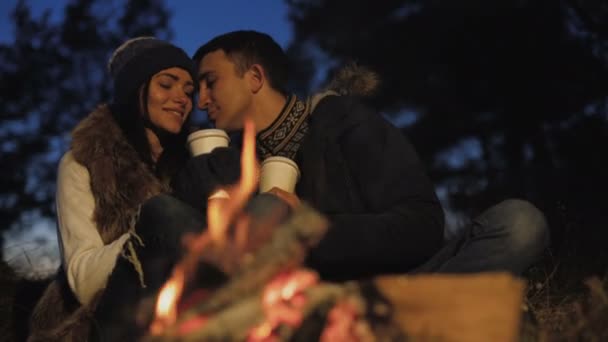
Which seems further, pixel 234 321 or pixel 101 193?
pixel 101 193

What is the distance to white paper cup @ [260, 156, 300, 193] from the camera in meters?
2.90

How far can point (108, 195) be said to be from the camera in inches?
134

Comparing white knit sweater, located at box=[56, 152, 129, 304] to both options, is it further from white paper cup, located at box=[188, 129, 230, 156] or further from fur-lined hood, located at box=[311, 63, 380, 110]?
fur-lined hood, located at box=[311, 63, 380, 110]

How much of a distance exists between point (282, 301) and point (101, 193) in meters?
1.97

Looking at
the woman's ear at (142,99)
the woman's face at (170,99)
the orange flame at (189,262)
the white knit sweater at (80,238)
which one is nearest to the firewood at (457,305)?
the orange flame at (189,262)

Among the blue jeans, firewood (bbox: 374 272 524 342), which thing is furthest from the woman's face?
firewood (bbox: 374 272 524 342)

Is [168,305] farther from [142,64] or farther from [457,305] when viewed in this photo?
[142,64]

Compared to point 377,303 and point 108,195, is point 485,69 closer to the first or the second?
point 108,195

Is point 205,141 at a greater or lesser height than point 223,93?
greater

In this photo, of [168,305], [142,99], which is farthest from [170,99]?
[168,305]

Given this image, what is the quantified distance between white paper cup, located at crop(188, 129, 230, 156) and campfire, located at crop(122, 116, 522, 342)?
111cm

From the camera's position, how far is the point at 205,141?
300cm

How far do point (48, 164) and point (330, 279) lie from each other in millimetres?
13145

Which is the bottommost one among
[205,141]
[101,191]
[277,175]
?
[277,175]
